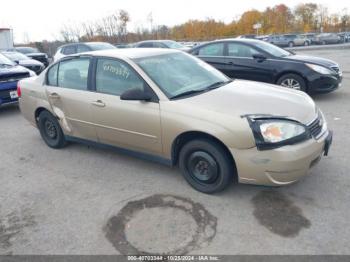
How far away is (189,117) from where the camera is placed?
3355mm

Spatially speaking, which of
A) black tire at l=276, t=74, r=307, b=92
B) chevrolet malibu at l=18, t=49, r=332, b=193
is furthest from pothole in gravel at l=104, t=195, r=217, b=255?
black tire at l=276, t=74, r=307, b=92

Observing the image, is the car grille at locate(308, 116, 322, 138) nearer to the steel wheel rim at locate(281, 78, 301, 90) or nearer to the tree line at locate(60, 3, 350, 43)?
the steel wheel rim at locate(281, 78, 301, 90)

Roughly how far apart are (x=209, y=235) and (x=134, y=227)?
2.34 feet

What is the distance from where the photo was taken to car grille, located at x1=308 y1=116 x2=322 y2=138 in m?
3.23

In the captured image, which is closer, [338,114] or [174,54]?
[174,54]

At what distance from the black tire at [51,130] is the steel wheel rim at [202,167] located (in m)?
2.50

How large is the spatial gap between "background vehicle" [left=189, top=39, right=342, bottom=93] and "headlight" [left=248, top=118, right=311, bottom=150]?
441 centimetres

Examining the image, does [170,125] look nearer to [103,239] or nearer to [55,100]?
[103,239]

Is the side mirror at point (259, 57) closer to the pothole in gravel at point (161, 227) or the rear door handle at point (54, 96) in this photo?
the rear door handle at point (54, 96)

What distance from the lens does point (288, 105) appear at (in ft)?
11.2

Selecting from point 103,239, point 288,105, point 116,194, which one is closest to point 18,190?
point 116,194

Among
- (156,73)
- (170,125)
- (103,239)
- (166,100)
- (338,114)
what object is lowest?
(103,239)

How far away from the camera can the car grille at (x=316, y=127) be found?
3.23 m

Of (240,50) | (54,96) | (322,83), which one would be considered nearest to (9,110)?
(54,96)
